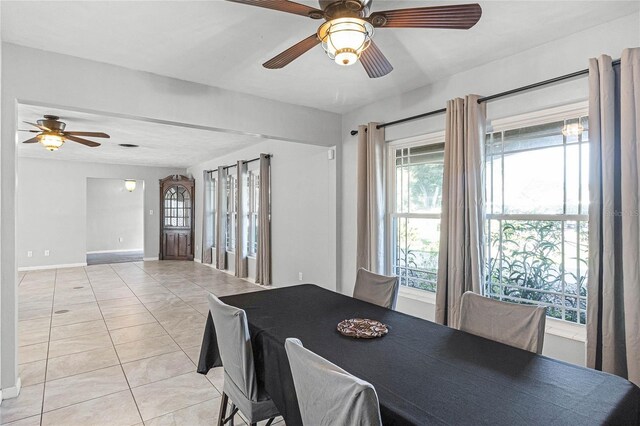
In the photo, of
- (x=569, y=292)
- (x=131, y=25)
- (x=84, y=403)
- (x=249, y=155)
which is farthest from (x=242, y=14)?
(x=249, y=155)

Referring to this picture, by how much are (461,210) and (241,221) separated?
4.86 metres

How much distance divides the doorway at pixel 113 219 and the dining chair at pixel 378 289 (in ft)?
32.5

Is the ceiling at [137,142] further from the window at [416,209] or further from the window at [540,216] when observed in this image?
the window at [540,216]

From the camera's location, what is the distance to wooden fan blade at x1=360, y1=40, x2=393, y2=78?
2081 mm

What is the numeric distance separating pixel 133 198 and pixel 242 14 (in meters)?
11.4

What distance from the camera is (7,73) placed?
263 cm

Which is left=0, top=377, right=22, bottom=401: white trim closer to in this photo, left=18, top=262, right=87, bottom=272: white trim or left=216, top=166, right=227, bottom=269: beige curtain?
left=216, top=166, right=227, bottom=269: beige curtain

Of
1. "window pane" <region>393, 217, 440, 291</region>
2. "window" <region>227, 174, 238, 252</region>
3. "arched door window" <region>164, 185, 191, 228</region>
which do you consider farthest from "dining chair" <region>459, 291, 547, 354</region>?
"arched door window" <region>164, 185, 191, 228</region>

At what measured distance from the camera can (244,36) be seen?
2.56m

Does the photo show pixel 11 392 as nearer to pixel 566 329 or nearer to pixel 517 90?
pixel 566 329

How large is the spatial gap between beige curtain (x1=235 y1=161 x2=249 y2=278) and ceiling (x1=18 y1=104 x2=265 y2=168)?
1.85 ft

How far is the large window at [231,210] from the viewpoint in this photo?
7.62 meters

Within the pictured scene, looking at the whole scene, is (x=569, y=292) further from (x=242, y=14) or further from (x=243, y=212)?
(x=243, y=212)

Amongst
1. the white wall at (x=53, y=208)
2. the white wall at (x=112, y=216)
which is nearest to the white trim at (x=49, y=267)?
the white wall at (x=53, y=208)
